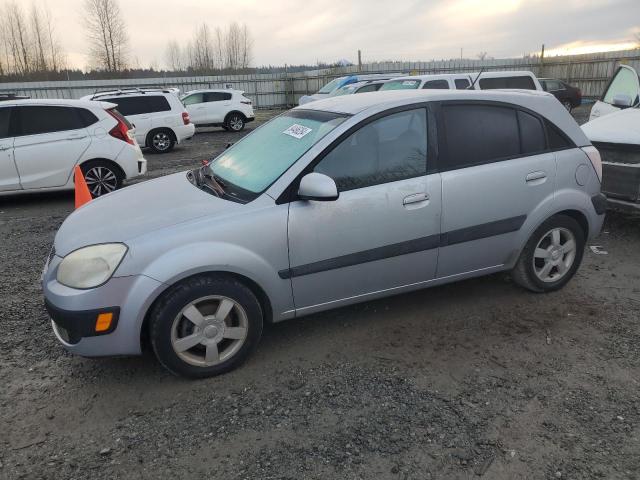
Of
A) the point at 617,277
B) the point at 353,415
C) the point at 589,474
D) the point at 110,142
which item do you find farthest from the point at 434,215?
the point at 110,142

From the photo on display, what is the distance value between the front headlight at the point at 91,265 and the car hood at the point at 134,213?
6cm

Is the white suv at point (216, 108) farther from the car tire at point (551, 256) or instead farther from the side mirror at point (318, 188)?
the side mirror at point (318, 188)

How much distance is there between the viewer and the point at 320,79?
27953 mm

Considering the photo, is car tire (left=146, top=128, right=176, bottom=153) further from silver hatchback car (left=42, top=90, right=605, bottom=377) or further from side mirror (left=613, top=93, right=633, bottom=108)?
side mirror (left=613, top=93, right=633, bottom=108)

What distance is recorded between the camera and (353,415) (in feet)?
9.14

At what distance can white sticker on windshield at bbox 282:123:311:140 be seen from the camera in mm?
3546

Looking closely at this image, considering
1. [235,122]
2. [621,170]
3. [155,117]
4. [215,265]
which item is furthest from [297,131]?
[235,122]

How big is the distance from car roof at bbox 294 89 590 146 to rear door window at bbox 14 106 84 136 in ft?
17.6

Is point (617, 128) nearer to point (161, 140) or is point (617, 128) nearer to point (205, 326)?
point (205, 326)

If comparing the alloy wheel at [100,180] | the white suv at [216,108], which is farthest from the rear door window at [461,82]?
the white suv at [216,108]

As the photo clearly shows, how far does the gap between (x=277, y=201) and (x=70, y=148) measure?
19.3 ft

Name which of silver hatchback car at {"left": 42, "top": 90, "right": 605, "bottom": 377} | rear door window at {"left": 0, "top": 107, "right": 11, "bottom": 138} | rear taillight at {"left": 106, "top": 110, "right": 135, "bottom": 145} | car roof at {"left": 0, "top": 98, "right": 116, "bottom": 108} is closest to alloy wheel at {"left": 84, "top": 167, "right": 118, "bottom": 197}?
rear taillight at {"left": 106, "top": 110, "right": 135, "bottom": 145}

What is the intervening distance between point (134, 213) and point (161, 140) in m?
11.6

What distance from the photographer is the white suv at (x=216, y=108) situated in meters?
19.1
